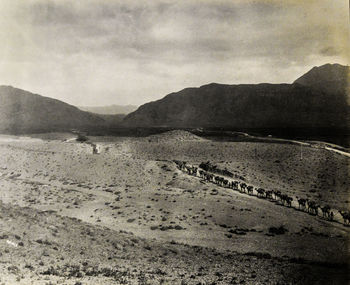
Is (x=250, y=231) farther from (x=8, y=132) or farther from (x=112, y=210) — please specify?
(x=8, y=132)

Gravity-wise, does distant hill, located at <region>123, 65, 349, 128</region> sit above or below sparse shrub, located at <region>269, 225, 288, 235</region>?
above

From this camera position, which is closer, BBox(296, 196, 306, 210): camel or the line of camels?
the line of camels

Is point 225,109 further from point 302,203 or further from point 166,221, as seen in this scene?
point 166,221

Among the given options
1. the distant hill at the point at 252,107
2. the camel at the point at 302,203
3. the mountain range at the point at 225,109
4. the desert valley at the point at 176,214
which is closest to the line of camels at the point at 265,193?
the camel at the point at 302,203

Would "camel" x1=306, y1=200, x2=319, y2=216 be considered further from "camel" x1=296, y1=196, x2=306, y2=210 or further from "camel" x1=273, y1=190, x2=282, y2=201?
"camel" x1=273, y1=190, x2=282, y2=201

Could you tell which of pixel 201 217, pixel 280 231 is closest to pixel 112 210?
pixel 201 217

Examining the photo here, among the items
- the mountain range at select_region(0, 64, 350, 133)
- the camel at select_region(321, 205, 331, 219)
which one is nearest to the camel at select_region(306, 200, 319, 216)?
the camel at select_region(321, 205, 331, 219)

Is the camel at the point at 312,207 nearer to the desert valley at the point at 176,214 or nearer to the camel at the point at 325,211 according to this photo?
the desert valley at the point at 176,214
